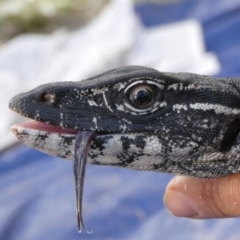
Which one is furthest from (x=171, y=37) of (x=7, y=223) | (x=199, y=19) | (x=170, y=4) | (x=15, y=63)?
(x=7, y=223)

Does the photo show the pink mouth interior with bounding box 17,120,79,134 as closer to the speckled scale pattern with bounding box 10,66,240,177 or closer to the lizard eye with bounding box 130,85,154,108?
the speckled scale pattern with bounding box 10,66,240,177

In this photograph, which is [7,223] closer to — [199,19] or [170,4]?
[199,19]

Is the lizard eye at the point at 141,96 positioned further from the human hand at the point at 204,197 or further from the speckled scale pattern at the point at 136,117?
the human hand at the point at 204,197

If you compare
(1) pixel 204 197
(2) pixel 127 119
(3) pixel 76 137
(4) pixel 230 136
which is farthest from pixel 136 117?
(1) pixel 204 197

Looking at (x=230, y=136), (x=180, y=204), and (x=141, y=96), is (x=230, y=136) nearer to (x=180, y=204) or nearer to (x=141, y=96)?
(x=141, y=96)

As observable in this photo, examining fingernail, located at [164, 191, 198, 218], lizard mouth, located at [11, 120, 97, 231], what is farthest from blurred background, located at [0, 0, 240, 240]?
lizard mouth, located at [11, 120, 97, 231]

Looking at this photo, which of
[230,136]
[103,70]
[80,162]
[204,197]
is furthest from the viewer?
[103,70]

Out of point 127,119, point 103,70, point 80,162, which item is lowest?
point 80,162
